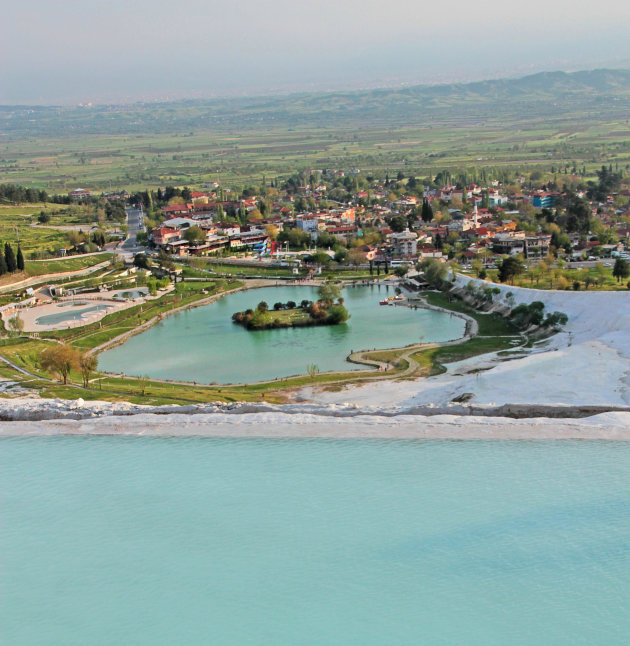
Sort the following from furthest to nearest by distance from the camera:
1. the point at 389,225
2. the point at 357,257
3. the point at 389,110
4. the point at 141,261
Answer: the point at 389,110, the point at 389,225, the point at 357,257, the point at 141,261

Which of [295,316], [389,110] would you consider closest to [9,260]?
[295,316]

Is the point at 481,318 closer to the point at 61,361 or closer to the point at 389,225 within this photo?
the point at 61,361

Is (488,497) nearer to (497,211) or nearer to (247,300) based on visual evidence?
(247,300)

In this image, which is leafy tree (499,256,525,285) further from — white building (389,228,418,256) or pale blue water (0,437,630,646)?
pale blue water (0,437,630,646)

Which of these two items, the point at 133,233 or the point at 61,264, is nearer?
the point at 61,264

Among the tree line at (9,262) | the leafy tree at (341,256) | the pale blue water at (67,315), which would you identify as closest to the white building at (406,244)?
the leafy tree at (341,256)

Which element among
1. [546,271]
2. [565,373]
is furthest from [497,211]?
[565,373]

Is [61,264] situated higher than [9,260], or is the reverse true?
[9,260]
